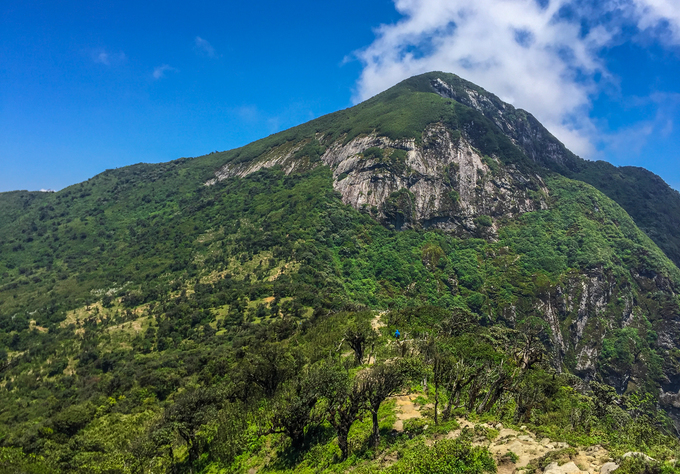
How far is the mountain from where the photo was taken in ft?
92.5

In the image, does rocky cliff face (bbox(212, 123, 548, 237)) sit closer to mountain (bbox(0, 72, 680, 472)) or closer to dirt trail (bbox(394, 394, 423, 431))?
mountain (bbox(0, 72, 680, 472))

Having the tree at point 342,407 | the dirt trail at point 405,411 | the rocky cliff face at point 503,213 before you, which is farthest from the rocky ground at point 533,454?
the rocky cliff face at point 503,213

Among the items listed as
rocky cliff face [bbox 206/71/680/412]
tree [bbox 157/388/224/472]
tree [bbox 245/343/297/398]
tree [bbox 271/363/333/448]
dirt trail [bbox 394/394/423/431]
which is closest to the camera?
tree [bbox 271/363/333/448]

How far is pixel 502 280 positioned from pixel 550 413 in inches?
4180

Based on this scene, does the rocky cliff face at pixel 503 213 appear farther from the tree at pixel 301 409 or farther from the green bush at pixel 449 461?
the green bush at pixel 449 461

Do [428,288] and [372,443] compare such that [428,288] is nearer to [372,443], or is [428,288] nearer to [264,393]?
[264,393]

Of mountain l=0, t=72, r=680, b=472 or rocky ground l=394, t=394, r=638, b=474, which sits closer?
rocky ground l=394, t=394, r=638, b=474

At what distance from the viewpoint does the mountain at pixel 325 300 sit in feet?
92.5

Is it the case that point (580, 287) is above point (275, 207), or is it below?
below

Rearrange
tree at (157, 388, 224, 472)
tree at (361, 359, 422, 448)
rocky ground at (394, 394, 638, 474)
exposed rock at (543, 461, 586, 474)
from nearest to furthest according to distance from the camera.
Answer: exposed rock at (543, 461, 586, 474), rocky ground at (394, 394, 638, 474), tree at (361, 359, 422, 448), tree at (157, 388, 224, 472)

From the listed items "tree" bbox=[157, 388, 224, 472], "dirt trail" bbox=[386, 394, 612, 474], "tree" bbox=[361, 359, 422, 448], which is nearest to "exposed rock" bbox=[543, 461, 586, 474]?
"dirt trail" bbox=[386, 394, 612, 474]

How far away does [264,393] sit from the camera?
35.1m

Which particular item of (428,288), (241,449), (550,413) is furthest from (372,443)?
(428,288)

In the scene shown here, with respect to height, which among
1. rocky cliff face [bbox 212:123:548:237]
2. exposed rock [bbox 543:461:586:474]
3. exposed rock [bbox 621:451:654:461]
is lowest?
exposed rock [bbox 543:461:586:474]
